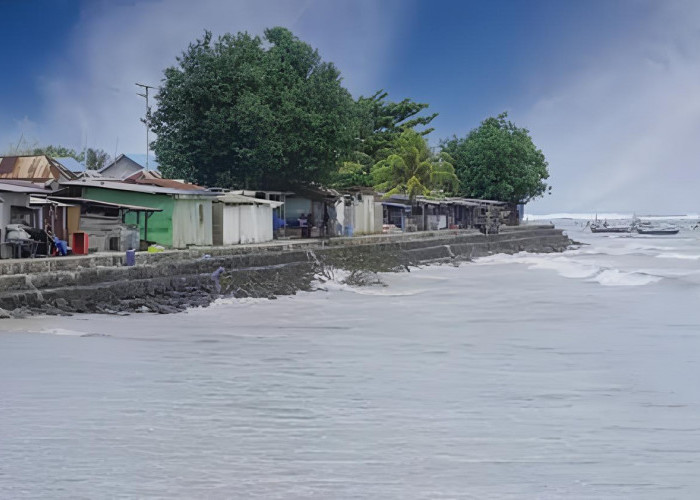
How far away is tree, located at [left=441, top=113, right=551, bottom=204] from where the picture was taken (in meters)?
67.0

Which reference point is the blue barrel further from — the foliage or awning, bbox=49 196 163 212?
the foliage

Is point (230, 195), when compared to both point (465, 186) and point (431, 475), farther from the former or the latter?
point (465, 186)

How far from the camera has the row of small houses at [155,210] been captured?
78.5ft

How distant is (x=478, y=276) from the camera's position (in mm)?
35688

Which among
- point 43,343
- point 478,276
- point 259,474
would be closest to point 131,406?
point 259,474

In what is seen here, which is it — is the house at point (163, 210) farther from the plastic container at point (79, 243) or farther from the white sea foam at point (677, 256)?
the white sea foam at point (677, 256)

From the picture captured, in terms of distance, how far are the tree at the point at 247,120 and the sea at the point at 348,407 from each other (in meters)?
16.4

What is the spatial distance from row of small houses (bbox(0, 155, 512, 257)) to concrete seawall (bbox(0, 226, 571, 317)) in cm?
213

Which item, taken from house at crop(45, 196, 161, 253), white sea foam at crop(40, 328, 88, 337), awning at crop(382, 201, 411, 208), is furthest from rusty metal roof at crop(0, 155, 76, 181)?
awning at crop(382, 201, 411, 208)

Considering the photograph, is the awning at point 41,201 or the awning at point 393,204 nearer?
the awning at point 41,201

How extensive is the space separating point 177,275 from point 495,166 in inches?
1909

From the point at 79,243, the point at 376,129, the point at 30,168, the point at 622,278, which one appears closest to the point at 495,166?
the point at 376,129

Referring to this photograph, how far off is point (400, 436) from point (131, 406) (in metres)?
3.55

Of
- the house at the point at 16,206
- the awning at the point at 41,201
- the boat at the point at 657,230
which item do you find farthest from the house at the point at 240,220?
the boat at the point at 657,230
